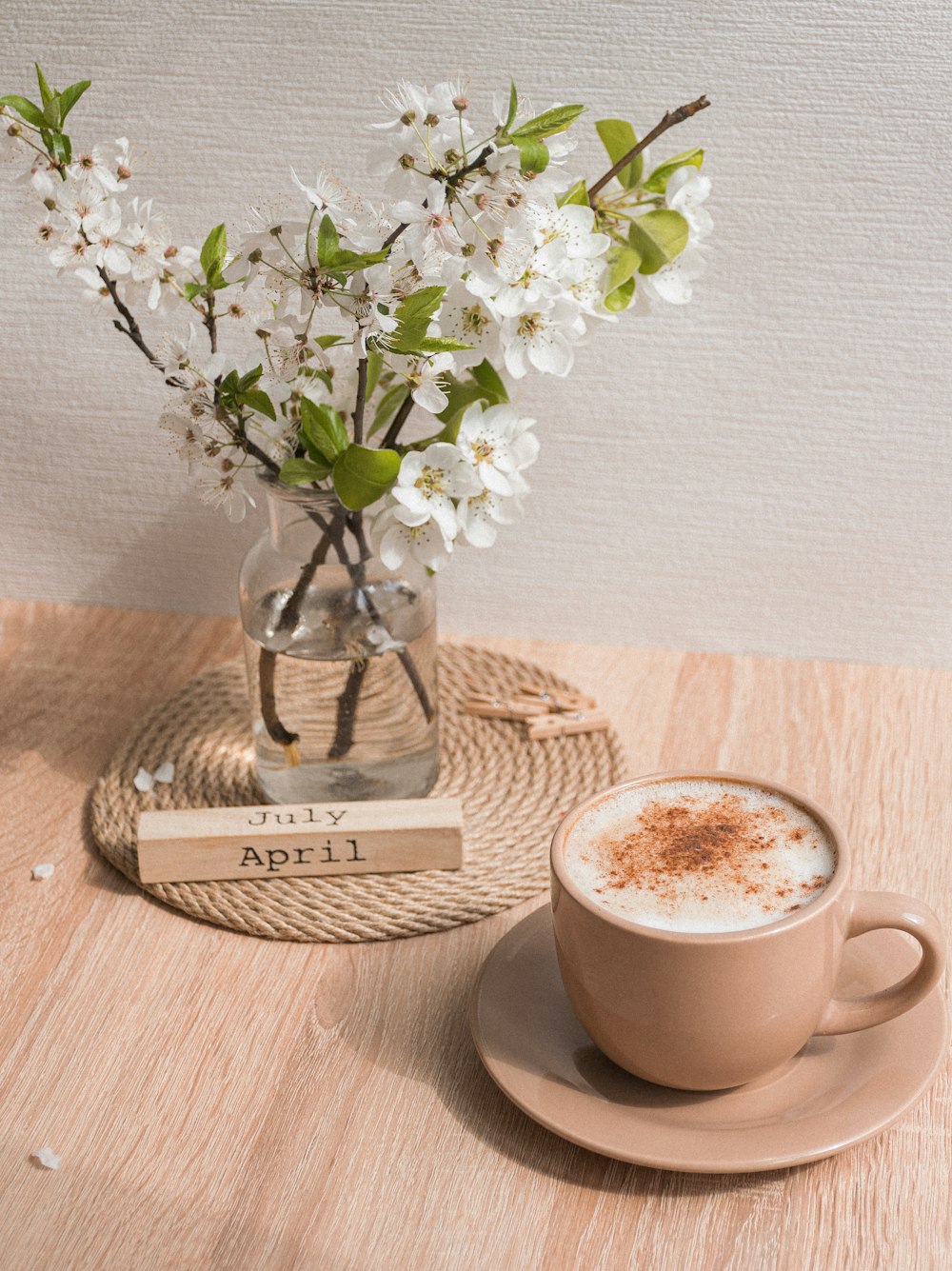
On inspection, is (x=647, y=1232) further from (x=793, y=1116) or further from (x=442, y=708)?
(x=442, y=708)

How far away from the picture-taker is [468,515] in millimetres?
741

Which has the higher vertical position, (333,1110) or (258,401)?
(258,401)

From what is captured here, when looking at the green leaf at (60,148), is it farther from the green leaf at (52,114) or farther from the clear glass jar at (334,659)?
the clear glass jar at (334,659)

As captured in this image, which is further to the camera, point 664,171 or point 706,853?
point 664,171

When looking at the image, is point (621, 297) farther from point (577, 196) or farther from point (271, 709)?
point (271, 709)

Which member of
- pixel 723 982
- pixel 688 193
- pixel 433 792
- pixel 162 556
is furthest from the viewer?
pixel 162 556

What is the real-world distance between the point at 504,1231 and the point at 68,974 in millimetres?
303

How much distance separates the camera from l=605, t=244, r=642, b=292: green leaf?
29.4 inches

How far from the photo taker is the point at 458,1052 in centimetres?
68

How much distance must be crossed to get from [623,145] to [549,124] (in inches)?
6.7

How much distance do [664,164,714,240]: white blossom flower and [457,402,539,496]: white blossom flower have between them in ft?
0.51

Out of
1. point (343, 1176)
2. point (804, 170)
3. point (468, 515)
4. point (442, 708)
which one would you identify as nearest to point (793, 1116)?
point (343, 1176)

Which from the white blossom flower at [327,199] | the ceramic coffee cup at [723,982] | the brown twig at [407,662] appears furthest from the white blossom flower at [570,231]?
the ceramic coffee cup at [723,982]

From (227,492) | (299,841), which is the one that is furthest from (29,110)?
(299,841)
